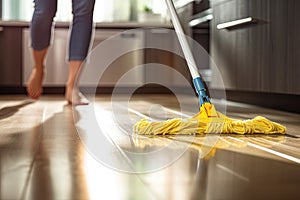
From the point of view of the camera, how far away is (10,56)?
4.89 meters

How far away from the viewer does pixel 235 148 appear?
133 centimetres

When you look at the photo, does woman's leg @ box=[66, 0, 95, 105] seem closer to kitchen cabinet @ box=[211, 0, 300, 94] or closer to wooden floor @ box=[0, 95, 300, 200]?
kitchen cabinet @ box=[211, 0, 300, 94]

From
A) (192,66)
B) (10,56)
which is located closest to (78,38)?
(192,66)

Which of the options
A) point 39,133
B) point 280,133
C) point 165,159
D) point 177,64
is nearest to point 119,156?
point 165,159

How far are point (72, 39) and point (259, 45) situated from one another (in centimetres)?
99

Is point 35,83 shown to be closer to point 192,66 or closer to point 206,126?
point 192,66

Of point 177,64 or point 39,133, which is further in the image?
point 177,64

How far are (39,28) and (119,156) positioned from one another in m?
1.77

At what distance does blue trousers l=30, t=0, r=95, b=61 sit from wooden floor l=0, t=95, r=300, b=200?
44.7 inches

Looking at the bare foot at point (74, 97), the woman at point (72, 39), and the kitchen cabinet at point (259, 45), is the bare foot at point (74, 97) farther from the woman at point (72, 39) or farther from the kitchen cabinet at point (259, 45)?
the kitchen cabinet at point (259, 45)

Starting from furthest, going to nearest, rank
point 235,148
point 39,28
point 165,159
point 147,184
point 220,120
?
point 39,28 < point 220,120 < point 235,148 < point 165,159 < point 147,184

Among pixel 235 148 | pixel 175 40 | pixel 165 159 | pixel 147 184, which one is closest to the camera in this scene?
pixel 147 184

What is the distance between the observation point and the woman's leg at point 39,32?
2.76 m

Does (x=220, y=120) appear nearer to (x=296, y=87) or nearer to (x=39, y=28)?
(x=296, y=87)
